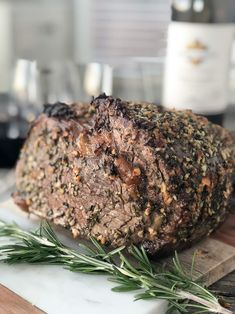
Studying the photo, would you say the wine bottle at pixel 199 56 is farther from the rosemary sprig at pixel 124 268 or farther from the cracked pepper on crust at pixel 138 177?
the rosemary sprig at pixel 124 268

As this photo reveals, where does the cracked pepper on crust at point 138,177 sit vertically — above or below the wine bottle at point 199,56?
below

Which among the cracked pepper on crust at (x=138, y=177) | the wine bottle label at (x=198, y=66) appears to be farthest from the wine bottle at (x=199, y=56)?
the cracked pepper on crust at (x=138, y=177)

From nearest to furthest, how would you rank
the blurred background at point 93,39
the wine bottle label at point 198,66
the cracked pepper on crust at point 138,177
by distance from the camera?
1. the cracked pepper on crust at point 138,177
2. the wine bottle label at point 198,66
3. the blurred background at point 93,39

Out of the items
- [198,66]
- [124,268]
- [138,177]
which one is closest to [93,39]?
[198,66]

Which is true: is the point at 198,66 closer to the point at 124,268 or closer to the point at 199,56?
the point at 199,56

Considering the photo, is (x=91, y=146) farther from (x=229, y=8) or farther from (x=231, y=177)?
(x=229, y=8)


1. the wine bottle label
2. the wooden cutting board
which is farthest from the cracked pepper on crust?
the wine bottle label

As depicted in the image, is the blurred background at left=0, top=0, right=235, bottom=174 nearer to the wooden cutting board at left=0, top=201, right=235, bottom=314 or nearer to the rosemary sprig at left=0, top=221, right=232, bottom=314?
the wooden cutting board at left=0, top=201, right=235, bottom=314
